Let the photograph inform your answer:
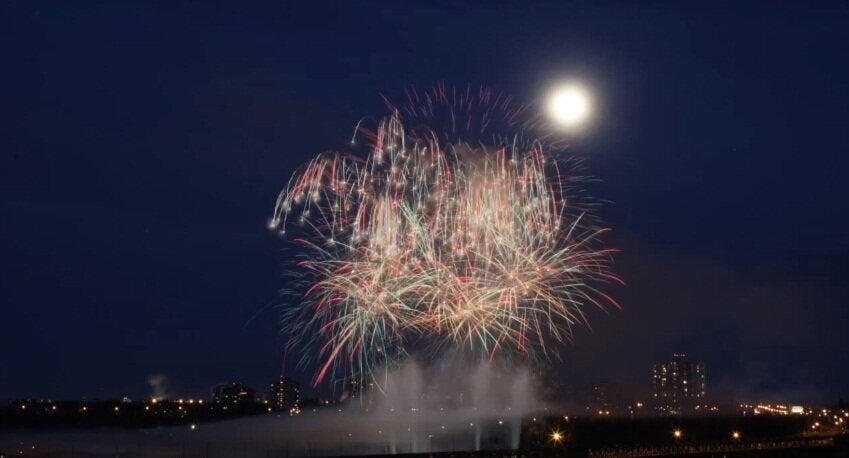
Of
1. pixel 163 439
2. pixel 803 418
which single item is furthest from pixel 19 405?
pixel 803 418

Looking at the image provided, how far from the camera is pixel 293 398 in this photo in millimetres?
109188

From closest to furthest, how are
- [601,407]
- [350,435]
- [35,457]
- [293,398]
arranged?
[35,457] < [350,435] < [601,407] < [293,398]

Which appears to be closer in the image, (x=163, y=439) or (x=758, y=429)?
(x=163, y=439)

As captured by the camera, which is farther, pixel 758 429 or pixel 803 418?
pixel 803 418

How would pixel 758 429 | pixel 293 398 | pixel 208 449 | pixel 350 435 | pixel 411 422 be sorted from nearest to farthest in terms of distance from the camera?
1. pixel 208 449
2. pixel 350 435
3. pixel 411 422
4. pixel 758 429
5. pixel 293 398

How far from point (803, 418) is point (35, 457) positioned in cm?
7268

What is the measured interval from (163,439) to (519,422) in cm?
2614

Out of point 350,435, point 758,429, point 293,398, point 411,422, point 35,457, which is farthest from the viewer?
point 293,398

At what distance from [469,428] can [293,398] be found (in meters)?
49.0

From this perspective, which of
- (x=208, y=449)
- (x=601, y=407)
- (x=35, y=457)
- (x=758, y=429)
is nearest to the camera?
(x=35, y=457)

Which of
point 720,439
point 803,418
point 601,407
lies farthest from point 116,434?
point 803,418

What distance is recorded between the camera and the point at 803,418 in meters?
96.2

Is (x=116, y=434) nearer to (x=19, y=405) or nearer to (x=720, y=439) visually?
(x=19, y=405)

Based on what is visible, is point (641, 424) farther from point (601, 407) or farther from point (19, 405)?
point (19, 405)
